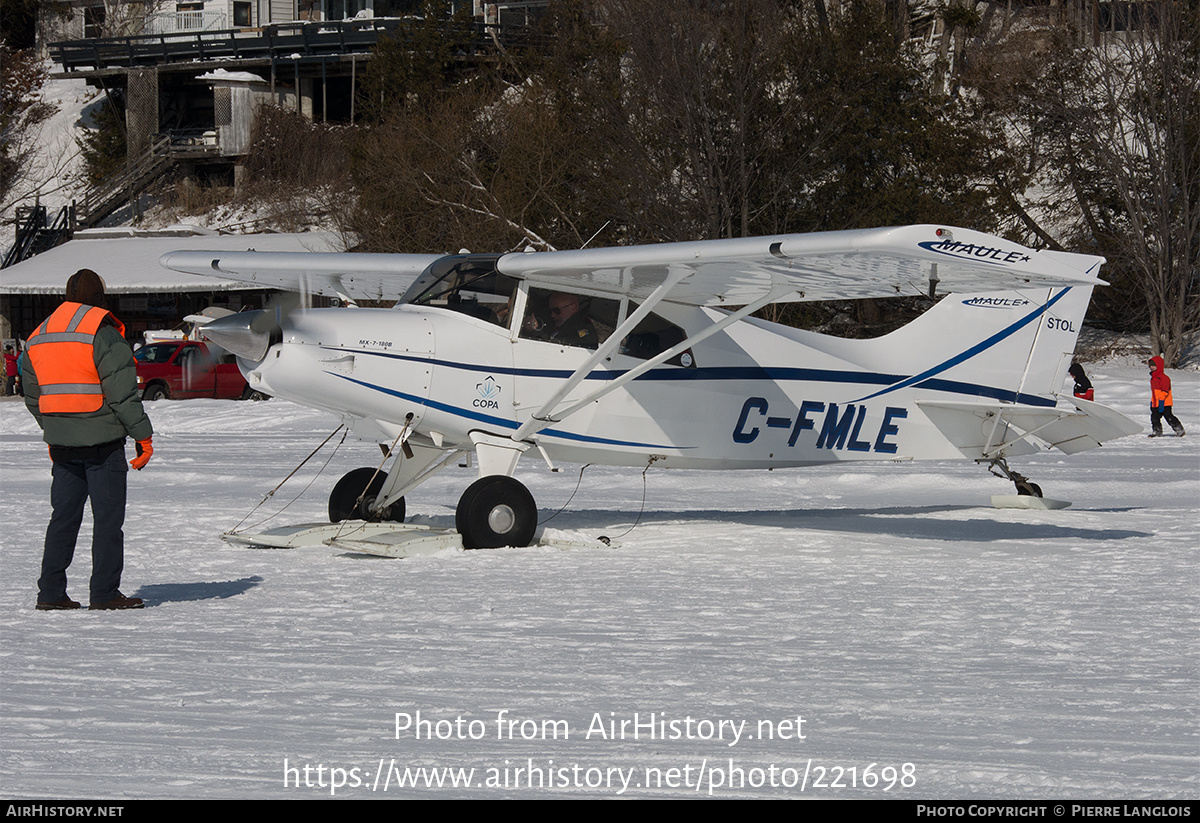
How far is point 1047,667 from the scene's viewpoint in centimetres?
548

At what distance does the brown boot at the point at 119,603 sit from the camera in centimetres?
657

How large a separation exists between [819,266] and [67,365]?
16.2 ft

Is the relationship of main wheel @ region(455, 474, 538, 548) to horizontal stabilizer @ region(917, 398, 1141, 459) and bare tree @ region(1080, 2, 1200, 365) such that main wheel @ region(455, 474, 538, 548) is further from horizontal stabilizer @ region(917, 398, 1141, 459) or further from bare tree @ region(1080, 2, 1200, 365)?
bare tree @ region(1080, 2, 1200, 365)

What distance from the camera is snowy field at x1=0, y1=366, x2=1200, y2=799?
153 inches

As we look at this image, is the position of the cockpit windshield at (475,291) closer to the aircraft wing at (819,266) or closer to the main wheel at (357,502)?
the aircraft wing at (819,266)

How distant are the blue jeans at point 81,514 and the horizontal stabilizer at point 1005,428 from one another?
23.9 ft

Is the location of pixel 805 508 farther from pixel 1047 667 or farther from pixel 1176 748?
pixel 1176 748

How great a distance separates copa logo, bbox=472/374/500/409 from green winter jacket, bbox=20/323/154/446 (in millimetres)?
3297

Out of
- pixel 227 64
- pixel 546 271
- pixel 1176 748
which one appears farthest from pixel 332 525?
pixel 227 64

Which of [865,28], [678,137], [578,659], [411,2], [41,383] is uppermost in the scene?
[411,2]

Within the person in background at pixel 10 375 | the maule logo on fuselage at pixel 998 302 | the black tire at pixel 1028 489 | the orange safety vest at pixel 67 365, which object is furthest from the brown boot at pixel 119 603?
the person in background at pixel 10 375

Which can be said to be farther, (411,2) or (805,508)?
(411,2)

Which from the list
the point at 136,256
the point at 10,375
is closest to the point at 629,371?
the point at 10,375

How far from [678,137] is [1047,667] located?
93.3 feet
